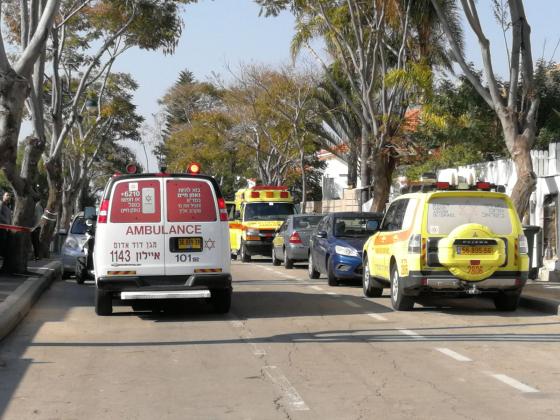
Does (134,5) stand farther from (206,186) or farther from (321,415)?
(321,415)

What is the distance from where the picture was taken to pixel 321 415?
7590 mm

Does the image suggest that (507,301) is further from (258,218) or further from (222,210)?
(258,218)

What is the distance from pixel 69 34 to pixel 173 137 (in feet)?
112

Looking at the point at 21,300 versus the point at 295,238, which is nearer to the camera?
the point at 21,300

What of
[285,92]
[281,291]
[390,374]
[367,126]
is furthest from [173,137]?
[390,374]

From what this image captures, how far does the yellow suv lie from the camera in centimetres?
1459

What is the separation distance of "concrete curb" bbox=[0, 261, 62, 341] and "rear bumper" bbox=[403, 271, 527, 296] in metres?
5.66

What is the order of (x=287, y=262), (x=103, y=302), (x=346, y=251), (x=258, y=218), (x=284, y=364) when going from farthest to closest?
(x=258, y=218), (x=287, y=262), (x=346, y=251), (x=103, y=302), (x=284, y=364)

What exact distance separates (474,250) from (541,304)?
6.75 feet

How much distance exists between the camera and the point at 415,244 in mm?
14695

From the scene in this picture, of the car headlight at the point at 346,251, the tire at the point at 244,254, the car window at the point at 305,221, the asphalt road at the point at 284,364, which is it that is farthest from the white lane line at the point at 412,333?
the tire at the point at 244,254

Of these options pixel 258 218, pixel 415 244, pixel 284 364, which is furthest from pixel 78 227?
pixel 284 364

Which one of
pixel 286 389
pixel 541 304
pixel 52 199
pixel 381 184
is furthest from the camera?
pixel 381 184

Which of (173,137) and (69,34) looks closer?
(69,34)
